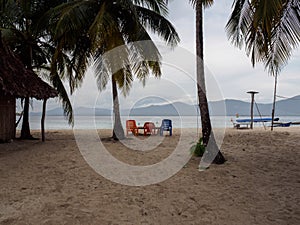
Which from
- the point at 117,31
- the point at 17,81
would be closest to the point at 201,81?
the point at 117,31

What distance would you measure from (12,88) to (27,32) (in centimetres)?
341

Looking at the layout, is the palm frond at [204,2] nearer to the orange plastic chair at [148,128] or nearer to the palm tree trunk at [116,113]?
the palm tree trunk at [116,113]

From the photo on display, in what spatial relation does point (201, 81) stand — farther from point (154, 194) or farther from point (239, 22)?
point (154, 194)

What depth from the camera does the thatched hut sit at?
27.3ft

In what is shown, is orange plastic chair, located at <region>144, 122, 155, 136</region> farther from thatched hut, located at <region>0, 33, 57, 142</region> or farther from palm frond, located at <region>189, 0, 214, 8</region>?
palm frond, located at <region>189, 0, 214, 8</region>

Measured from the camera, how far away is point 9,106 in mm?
10461

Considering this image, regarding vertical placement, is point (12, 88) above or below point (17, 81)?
below

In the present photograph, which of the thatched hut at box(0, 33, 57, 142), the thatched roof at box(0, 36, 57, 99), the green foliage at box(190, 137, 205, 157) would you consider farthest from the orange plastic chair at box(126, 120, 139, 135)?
the green foliage at box(190, 137, 205, 157)

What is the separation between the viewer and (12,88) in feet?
27.0

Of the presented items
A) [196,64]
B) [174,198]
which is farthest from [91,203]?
[196,64]

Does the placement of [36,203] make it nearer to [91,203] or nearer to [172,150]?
[91,203]

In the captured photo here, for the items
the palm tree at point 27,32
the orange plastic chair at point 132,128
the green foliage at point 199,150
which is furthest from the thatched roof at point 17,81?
the green foliage at point 199,150

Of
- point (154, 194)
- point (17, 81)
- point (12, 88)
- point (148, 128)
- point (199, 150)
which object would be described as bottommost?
point (154, 194)

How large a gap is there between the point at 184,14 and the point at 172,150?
4809mm
